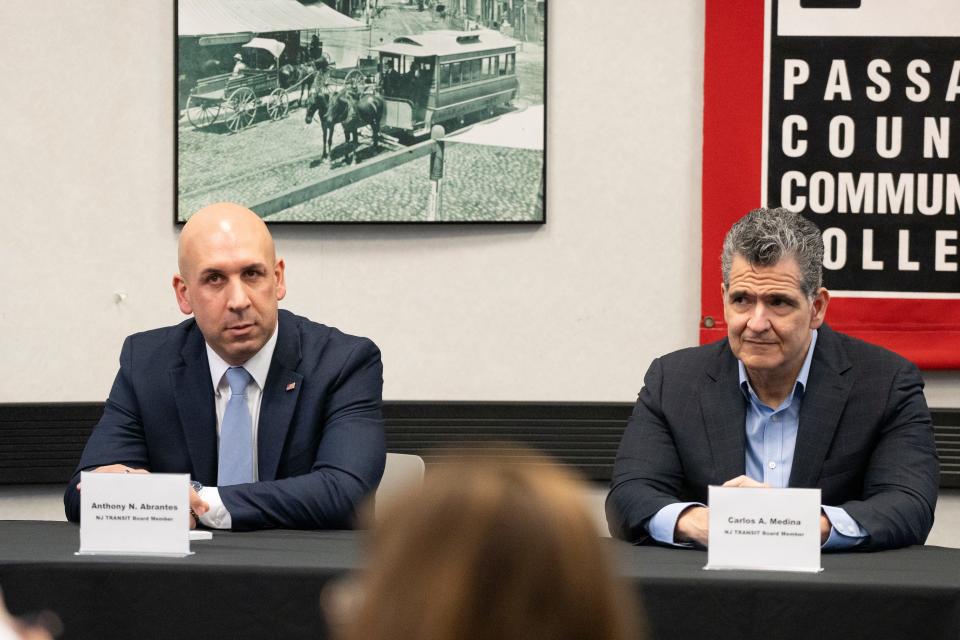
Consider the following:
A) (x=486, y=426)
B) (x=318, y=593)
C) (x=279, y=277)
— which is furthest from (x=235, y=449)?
(x=486, y=426)

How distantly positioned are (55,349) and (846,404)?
2.79 m

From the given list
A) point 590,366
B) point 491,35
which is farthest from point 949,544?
point 491,35

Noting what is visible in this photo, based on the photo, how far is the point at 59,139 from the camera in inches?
160

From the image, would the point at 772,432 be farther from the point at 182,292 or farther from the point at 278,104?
the point at 278,104

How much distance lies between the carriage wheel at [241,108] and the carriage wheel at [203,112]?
0.05 m

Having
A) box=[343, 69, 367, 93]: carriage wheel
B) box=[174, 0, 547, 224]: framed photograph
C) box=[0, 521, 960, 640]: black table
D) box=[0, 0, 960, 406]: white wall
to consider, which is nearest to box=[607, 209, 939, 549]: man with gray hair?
box=[0, 521, 960, 640]: black table

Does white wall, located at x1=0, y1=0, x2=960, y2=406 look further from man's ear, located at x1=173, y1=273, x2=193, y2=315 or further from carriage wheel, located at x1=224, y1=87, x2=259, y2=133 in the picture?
man's ear, located at x1=173, y1=273, x2=193, y2=315

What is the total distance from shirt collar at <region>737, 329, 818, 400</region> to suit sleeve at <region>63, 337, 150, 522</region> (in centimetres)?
145

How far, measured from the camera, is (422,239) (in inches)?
158

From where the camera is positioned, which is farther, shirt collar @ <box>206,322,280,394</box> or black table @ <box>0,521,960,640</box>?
shirt collar @ <box>206,322,280,394</box>

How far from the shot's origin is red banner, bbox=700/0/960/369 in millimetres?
3832

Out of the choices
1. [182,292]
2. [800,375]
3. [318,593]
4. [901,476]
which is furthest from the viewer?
[182,292]

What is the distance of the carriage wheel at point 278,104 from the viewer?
3.95 metres

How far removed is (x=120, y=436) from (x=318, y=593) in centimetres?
106
